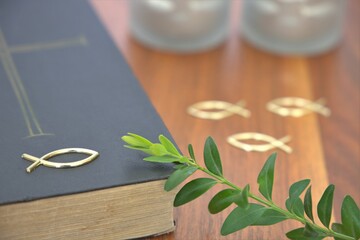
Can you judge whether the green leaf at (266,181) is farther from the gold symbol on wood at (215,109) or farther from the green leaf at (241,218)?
the gold symbol on wood at (215,109)

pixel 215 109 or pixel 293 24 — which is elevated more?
pixel 293 24

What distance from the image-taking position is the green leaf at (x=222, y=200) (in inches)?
22.5

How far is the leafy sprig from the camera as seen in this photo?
57cm

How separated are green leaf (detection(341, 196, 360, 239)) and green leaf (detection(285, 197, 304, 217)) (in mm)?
30

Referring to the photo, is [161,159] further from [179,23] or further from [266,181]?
[179,23]

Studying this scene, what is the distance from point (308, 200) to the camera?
0.58 meters

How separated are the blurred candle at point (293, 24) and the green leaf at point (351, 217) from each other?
40cm

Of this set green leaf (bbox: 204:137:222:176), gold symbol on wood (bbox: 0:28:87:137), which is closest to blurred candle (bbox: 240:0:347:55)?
gold symbol on wood (bbox: 0:28:87:137)

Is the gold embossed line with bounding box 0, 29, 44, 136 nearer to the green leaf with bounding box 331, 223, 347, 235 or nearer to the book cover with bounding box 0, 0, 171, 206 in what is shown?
the book cover with bounding box 0, 0, 171, 206

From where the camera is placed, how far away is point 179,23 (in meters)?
0.93

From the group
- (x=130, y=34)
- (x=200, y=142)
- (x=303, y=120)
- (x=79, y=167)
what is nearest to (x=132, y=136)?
(x=79, y=167)

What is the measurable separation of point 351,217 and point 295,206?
0.04 meters

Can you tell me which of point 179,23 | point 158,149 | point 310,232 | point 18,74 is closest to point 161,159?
point 158,149

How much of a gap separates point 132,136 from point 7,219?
0.12m
